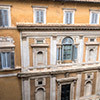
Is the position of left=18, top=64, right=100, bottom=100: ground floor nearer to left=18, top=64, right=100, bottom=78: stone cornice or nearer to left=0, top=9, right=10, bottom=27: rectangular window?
left=18, top=64, right=100, bottom=78: stone cornice

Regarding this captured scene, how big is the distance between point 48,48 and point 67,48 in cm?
189

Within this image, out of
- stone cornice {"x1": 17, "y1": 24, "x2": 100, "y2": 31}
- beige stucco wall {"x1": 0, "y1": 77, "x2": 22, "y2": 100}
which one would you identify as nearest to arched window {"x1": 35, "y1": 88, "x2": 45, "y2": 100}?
beige stucco wall {"x1": 0, "y1": 77, "x2": 22, "y2": 100}

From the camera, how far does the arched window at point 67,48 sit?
11.1 metres

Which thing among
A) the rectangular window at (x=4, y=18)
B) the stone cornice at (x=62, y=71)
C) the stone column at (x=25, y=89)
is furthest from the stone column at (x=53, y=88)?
the rectangular window at (x=4, y=18)

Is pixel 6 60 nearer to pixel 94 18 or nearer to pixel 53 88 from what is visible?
pixel 53 88

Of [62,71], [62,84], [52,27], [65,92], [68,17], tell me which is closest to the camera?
[52,27]

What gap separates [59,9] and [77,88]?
7.86 m

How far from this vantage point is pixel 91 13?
11133 millimetres

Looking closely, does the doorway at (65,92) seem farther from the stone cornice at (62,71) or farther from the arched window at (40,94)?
the arched window at (40,94)

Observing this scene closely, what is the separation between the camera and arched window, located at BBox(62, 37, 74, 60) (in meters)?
11.1

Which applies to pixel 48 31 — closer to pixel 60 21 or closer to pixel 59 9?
pixel 60 21

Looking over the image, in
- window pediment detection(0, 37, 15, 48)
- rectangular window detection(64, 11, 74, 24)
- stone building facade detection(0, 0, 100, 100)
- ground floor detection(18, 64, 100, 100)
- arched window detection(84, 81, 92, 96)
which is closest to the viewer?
window pediment detection(0, 37, 15, 48)

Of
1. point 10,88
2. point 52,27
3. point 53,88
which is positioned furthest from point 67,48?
point 10,88

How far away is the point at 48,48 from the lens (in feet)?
35.1
